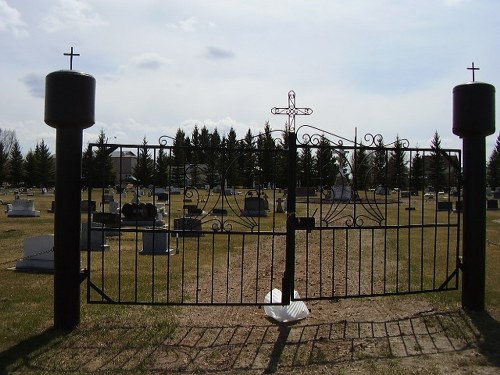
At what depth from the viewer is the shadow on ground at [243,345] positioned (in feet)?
14.1

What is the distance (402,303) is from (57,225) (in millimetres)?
4345

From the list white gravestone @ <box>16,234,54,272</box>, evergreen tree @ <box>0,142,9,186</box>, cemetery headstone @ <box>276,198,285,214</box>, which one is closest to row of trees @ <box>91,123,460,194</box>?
white gravestone @ <box>16,234,54,272</box>

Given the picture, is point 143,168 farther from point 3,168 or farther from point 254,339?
point 3,168

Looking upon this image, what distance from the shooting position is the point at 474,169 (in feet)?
19.4

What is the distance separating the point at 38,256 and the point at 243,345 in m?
5.29

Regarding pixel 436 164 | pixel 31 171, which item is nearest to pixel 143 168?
pixel 436 164

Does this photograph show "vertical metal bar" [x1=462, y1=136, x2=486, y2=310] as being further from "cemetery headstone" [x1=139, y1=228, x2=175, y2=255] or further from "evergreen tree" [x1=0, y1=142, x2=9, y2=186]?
"evergreen tree" [x1=0, y1=142, x2=9, y2=186]

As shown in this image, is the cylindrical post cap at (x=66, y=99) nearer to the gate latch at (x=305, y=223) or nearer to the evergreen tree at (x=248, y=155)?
the evergreen tree at (x=248, y=155)

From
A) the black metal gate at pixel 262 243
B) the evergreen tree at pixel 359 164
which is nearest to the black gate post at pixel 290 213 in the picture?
the black metal gate at pixel 262 243

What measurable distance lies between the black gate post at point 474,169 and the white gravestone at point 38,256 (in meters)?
6.61

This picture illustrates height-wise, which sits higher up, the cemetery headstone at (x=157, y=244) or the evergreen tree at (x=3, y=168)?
the evergreen tree at (x=3, y=168)

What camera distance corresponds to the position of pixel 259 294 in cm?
731

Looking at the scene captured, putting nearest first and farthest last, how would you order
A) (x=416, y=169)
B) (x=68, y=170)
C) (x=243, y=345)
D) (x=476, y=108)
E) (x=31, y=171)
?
(x=243, y=345)
(x=68, y=170)
(x=476, y=108)
(x=416, y=169)
(x=31, y=171)

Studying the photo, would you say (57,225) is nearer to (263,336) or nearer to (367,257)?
(263,336)
